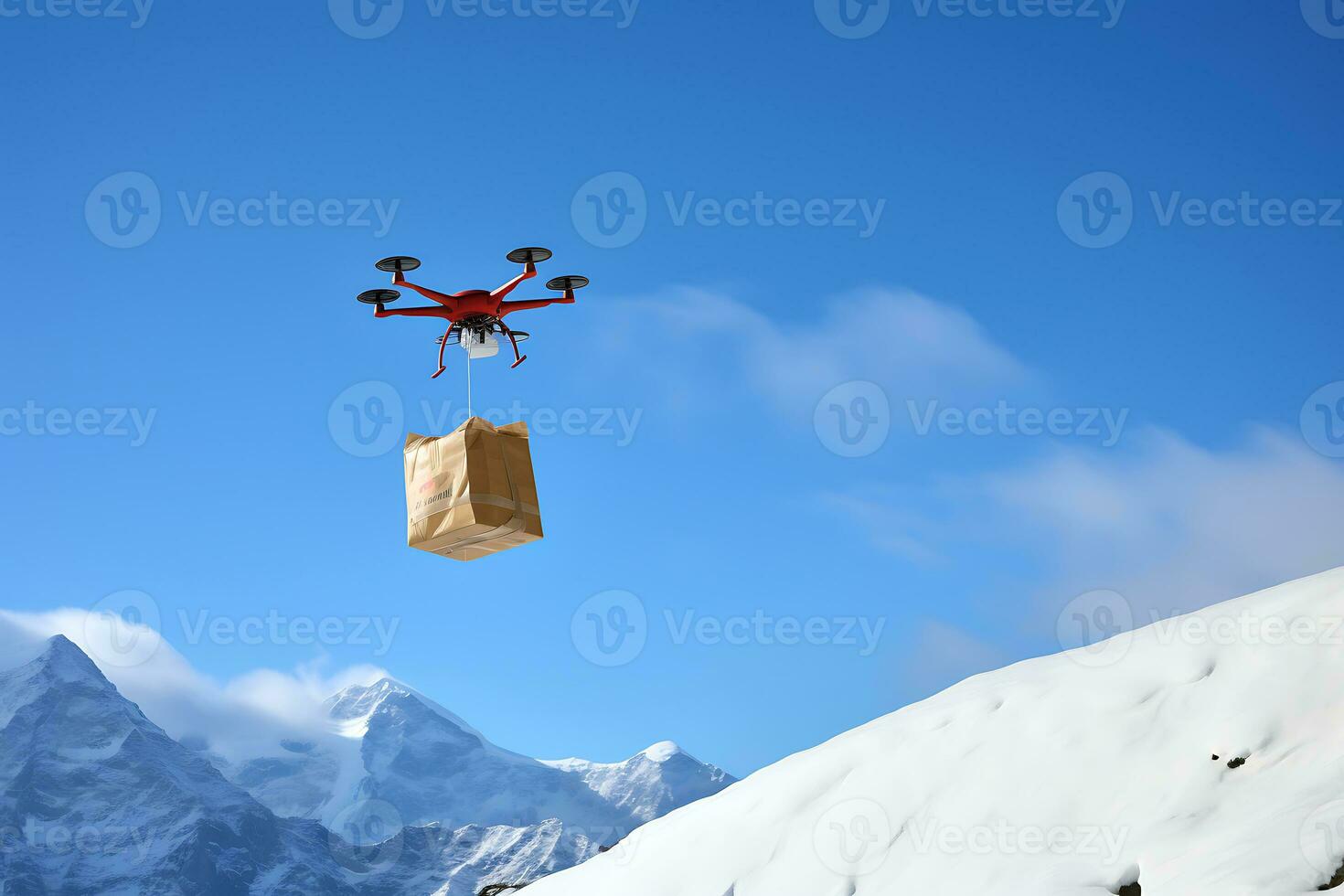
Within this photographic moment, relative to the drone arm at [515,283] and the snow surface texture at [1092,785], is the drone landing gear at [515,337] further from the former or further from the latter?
the snow surface texture at [1092,785]

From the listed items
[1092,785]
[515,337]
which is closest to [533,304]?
[515,337]

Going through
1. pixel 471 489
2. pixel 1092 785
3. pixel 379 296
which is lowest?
pixel 1092 785

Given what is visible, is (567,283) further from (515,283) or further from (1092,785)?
(1092,785)

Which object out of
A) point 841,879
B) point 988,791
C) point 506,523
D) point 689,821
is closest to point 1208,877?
point 988,791

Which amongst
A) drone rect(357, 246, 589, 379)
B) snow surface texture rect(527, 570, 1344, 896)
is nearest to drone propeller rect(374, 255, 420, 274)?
drone rect(357, 246, 589, 379)

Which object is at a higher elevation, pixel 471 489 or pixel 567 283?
pixel 567 283

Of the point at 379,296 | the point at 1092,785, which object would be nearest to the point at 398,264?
the point at 379,296

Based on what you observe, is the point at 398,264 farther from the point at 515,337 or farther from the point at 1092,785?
the point at 1092,785
